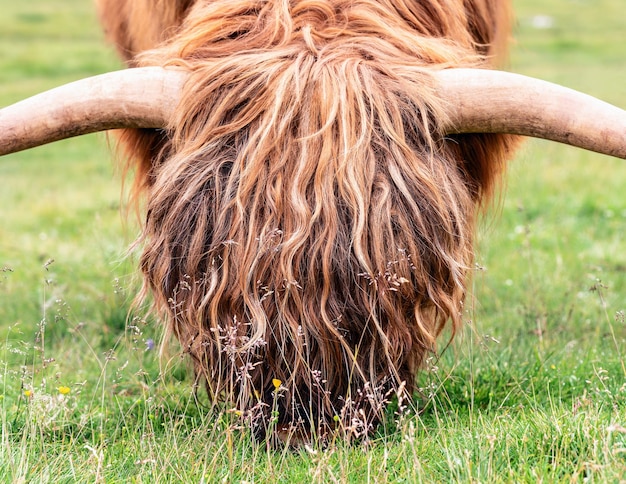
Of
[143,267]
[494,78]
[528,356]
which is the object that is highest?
[494,78]

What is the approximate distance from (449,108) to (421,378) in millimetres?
1233

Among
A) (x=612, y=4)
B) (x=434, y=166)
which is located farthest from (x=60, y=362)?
(x=612, y=4)

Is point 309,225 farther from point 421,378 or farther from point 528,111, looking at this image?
point 421,378

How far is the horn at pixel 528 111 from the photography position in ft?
9.36

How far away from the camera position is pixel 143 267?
3062mm

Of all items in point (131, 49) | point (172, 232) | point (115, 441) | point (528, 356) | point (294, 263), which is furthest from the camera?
point (131, 49)

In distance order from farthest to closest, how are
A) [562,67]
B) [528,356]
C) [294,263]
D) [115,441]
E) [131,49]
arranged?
[562,67] < [131,49] < [528,356] < [115,441] < [294,263]

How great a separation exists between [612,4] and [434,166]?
35.1m

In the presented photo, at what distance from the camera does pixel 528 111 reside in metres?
2.96

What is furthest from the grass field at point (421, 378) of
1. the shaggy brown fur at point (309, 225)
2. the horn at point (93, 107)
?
the horn at point (93, 107)

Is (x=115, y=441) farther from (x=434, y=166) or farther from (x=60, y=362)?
(x=434, y=166)

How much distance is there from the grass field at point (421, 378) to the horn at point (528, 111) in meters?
0.54

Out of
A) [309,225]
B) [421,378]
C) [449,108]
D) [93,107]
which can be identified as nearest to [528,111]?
[449,108]

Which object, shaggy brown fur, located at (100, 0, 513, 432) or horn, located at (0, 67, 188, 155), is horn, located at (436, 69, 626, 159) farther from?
horn, located at (0, 67, 188, 155)
